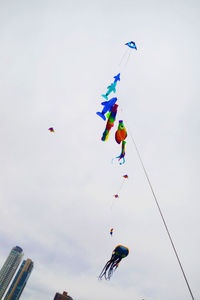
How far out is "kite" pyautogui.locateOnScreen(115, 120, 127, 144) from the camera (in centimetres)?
904

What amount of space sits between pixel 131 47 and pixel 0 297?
198m

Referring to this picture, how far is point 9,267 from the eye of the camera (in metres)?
138

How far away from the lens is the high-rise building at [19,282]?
13752cm

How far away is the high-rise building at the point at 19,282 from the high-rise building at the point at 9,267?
5.90 meters

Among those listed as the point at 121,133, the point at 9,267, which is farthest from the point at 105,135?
the point at 9,267

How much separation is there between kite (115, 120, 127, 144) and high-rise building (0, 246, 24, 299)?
611 feet

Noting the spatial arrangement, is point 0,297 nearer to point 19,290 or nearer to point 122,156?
point 19,290

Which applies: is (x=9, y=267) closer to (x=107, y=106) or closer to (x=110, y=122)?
(x=110, y=122)

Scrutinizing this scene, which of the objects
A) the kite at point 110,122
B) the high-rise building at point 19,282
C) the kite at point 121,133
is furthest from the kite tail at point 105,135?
the high-rise building at point 19,282

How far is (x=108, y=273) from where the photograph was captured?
7.36 metres

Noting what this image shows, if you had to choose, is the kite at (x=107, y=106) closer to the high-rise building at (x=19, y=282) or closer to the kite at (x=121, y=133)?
the kite at (x=121, y=133)

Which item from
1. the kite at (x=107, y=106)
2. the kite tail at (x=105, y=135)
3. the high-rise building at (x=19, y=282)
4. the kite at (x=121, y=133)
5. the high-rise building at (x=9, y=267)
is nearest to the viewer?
the kite tail at (x=105, y=135)

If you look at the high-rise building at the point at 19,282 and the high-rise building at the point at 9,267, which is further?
the high-rise building at the point at 19,282

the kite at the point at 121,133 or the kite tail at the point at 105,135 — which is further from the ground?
the kite at the point at 121,133
